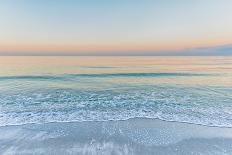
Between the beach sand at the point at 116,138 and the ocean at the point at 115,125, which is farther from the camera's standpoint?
the ocean at the point at 115,125

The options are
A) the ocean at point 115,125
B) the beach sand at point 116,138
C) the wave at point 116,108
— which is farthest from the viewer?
the wave at point 116,108

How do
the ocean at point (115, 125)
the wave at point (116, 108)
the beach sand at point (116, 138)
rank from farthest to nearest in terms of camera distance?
the wave at point (116, 108)
the ocean at point (115, 125)
the beach sand at point (116, 138)

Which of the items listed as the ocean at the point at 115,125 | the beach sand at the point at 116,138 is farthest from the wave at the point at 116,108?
the beach sand at the point at 116,138

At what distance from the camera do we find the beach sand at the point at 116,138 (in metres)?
5.70

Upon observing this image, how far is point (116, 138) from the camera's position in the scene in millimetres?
6453

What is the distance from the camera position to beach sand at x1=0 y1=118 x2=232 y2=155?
5.70m

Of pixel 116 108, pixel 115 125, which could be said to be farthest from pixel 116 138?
pixel 116 108

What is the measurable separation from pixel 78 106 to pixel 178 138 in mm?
6017

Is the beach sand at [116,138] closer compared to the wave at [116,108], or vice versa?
the beach sand at [116,138]

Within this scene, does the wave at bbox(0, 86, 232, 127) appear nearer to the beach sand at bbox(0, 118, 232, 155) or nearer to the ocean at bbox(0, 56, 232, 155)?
the ocean at bbox(0, 56, 232, 155)

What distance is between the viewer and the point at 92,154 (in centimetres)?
542

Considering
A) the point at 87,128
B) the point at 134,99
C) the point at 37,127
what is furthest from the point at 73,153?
the point at 134,99

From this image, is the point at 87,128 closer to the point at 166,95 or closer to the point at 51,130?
the point at 51,130

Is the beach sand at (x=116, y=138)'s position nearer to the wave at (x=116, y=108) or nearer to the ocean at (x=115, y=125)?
the ocean at (x=115, y=125)
